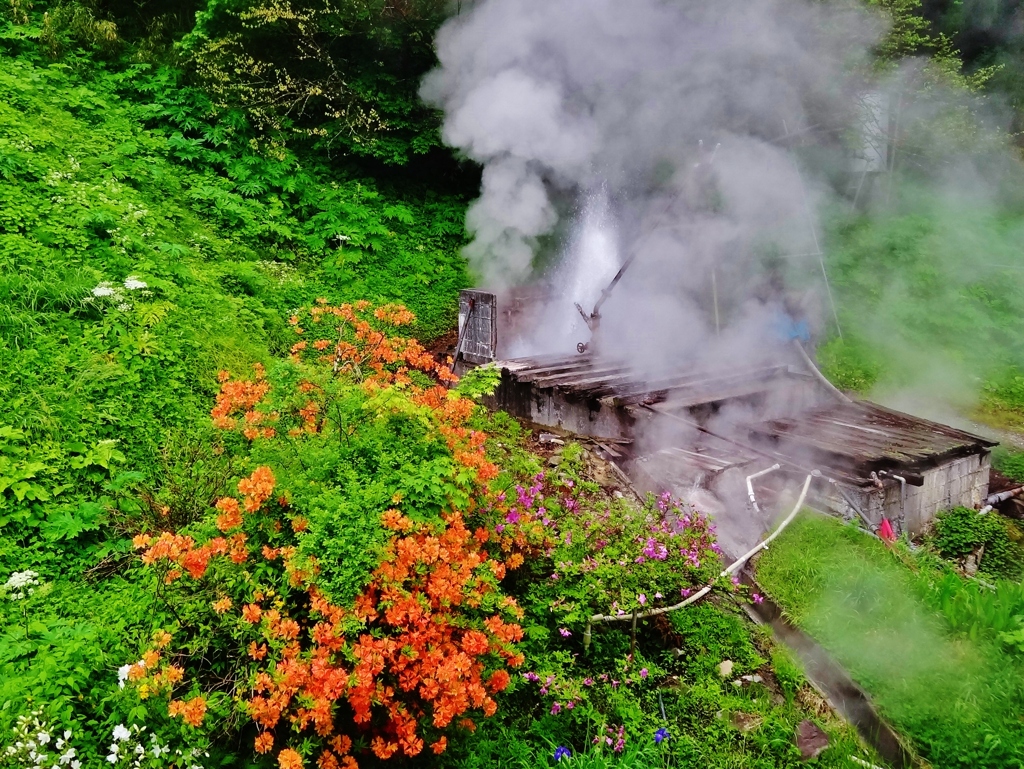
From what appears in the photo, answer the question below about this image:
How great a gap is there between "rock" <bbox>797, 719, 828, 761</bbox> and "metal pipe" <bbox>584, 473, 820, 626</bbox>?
108cm

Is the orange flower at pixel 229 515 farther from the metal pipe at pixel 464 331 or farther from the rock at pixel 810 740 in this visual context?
the metal pipe at pixel 464 331

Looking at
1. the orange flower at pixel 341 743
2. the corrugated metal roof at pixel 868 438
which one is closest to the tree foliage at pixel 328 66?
the corrugated metal roof at pixel 868 438

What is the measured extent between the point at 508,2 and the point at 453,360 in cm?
701

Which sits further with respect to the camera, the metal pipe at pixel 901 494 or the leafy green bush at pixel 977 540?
the leafy green bush at pixel 977 540

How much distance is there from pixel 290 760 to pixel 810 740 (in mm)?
3376

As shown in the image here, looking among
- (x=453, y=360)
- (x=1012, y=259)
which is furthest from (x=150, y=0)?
(x=1012, y=259)

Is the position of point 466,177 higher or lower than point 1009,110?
lower

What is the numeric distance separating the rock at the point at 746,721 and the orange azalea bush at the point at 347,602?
5.68 ft

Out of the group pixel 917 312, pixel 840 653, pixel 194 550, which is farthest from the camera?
pixel 917 312

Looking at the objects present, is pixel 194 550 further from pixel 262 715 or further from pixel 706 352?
pixel 706 352

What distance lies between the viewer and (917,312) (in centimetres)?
1277

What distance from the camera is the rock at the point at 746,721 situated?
166 inches

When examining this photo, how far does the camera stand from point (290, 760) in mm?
2717

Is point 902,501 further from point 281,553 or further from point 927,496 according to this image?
point 281,553
